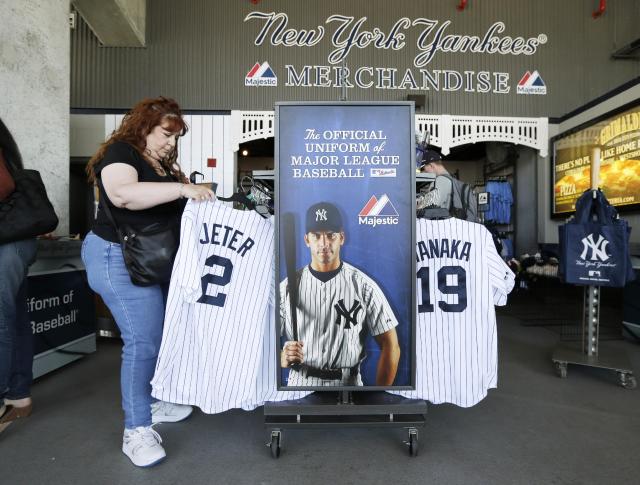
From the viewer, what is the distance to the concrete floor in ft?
5.57

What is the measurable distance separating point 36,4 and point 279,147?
3205 mm

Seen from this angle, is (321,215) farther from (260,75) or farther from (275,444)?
(260,75)

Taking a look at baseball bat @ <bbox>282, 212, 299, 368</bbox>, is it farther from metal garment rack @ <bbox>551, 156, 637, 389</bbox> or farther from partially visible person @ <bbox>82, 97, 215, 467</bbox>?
metal garment rack @ <bbox>551, 156, 637, 389</bbox>

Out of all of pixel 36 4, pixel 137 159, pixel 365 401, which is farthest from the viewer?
pixel 36 4

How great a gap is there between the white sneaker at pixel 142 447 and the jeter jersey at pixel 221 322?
159 mm

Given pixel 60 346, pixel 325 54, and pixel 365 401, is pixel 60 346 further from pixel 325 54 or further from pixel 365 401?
pixel 325 54

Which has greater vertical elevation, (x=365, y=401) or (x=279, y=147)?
(x=279, y=147)

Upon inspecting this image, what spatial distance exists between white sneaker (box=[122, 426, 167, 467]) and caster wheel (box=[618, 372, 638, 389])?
2887 mm

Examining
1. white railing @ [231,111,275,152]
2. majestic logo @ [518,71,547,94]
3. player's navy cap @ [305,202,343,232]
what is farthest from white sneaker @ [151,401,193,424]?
majestic logo @ [518,71,547,94]

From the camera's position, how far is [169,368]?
1881 mm

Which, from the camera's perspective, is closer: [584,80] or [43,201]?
[43,201]

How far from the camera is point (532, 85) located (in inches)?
279

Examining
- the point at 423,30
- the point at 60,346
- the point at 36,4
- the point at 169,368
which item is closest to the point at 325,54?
the point at 423,30

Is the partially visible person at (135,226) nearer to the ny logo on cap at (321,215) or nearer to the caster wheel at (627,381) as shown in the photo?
the ny logo on cap at (321,215)
